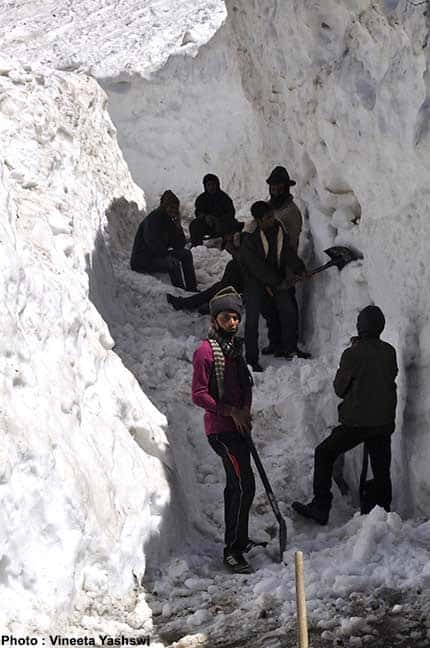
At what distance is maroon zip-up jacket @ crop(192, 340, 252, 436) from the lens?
6664mm

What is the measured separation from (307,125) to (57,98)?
262 cm

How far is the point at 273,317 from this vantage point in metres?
9.80

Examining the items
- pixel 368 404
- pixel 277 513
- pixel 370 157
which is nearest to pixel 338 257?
pixel 370 157

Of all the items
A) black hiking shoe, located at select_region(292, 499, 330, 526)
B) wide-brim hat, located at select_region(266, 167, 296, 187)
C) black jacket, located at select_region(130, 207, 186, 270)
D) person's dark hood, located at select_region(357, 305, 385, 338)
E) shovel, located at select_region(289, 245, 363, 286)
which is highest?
wide-brim hat, located at select_region(266, 167, 296, 187)

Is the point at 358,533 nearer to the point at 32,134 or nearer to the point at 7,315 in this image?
the point at 7,315

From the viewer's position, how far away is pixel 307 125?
32.8ft

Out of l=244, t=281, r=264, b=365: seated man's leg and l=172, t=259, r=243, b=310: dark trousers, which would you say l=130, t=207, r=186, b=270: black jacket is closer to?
l=172, t=259, r=243, b=310: dark trousers

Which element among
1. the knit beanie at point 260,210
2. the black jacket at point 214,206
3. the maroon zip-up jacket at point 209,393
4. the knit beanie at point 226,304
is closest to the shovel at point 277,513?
the maroon zip-up jacket at point 209,393

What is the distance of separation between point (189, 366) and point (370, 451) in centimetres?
253

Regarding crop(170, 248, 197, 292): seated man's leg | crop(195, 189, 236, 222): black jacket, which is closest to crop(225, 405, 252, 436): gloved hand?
crop(170, 248, 197, 292): seated man's leg

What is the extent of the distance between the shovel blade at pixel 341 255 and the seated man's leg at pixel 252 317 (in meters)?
0.68

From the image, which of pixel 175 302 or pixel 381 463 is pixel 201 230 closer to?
pixel 175 302

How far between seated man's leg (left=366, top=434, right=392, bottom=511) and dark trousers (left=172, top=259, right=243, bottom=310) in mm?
3205

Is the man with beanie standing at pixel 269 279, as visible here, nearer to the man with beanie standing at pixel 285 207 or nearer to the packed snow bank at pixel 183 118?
the man with beanie standing at pixel 285 207
